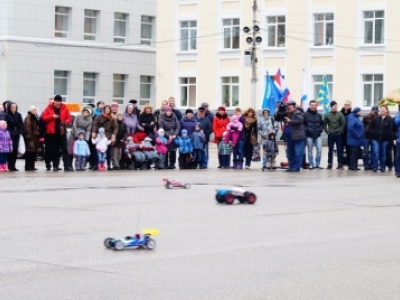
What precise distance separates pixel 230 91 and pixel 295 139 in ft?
112

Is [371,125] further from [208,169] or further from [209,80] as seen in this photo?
[209,80]

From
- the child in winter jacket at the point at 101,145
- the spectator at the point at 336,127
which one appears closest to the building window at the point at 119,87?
the spectator at the point at 336,127

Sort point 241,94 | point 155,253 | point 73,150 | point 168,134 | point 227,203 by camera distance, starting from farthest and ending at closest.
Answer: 1. point 241,94
2. point 168,134
3. point 73,150
4. point 227,203
5. point 155,253

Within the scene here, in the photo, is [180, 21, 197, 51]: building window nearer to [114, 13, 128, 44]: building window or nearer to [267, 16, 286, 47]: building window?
[267, 16, 286, 47]: building window

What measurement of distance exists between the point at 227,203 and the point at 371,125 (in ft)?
41.2

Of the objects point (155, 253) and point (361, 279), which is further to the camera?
point (155, 253)

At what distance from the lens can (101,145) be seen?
28.9m

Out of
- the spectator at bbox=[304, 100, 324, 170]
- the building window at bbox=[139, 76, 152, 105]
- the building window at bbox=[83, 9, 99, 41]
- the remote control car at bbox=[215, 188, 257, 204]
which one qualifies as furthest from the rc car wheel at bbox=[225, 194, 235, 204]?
the building window at bbox=[139, 76, 152, 105]

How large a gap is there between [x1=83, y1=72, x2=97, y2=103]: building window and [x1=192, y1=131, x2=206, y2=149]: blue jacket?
135 feet

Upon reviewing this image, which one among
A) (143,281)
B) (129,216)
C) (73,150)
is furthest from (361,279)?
(73,150)

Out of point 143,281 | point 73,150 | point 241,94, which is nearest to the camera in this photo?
point 143,281

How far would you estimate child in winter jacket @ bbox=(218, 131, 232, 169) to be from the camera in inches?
1226

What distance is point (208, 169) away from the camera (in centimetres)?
3073

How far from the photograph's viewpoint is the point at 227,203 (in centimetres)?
1841
